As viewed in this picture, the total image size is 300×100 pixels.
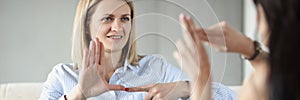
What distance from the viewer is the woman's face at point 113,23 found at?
798 millimetres

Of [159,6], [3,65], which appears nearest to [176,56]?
[159,6]

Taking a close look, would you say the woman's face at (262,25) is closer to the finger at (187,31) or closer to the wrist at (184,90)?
the finger at (187,31)

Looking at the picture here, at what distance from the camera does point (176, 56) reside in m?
0.78

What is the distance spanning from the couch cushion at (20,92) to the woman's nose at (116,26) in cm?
90

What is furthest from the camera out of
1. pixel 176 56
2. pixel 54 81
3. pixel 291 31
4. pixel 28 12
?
pixel 28 12

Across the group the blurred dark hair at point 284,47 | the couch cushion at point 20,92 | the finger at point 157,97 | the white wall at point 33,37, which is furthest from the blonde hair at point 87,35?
the white wall at point 33,37

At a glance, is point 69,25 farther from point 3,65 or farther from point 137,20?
point 137,20

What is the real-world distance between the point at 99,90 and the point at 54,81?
37 cm

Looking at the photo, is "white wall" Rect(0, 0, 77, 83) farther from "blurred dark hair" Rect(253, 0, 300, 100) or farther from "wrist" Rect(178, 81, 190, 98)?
"blurred dark hair" Rect(253, 0, 300, 100)

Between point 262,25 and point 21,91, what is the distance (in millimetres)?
1234

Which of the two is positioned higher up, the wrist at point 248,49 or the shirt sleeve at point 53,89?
the wrist at point 248,49

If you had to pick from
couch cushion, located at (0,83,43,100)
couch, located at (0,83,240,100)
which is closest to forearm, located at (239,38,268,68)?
couch, located at (0,83,240,100)

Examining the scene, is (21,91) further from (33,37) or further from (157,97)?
(157,97)

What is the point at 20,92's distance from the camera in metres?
1.60
